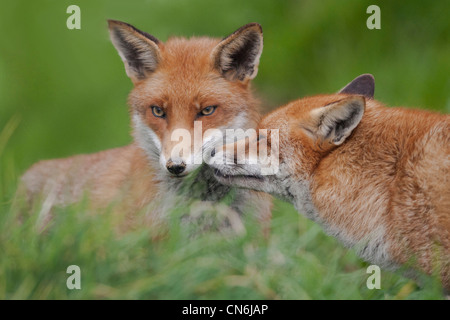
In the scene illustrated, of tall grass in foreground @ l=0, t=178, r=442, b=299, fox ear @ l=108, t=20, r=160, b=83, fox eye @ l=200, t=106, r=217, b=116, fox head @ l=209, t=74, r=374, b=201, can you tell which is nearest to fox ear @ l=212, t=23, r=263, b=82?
fox eye @ l=200, t=106, r=217, b=116

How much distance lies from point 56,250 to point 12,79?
558cm

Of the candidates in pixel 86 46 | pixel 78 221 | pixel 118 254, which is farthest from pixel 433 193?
pixel 86 46

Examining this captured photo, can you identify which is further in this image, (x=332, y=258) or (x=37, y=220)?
(x=332, y=258)

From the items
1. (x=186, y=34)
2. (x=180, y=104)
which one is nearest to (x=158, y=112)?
(x=180, y=104)

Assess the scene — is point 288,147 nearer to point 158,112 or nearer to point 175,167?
point 175,167

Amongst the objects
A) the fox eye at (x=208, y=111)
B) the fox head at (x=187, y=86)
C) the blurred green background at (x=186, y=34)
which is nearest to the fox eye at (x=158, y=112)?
the fox head at (x=187, y=86)

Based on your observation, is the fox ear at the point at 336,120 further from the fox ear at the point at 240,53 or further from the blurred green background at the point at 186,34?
the blurred green background at the point at 186,34

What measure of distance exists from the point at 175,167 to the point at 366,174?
52.6 inches

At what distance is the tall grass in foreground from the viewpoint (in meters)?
3.21

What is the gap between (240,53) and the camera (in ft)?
15.9

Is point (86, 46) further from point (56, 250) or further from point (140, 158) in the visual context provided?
point (56, 250)

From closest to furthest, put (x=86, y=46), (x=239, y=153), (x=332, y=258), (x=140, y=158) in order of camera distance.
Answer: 1. (x=239, y=153)
2. (x=332, y=258)
3. (x=140, y=158)
4. (x=86, y=46)

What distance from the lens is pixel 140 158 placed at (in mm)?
5176
